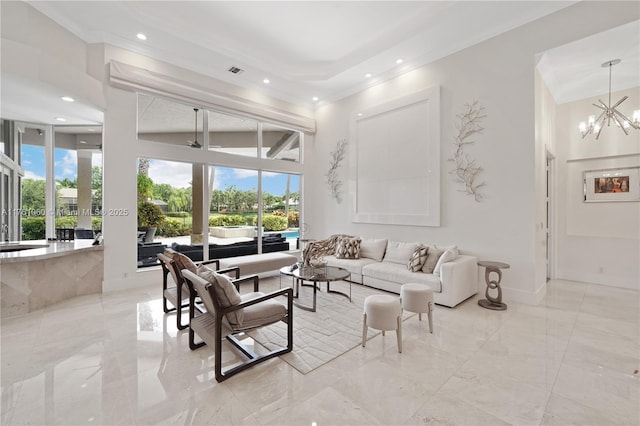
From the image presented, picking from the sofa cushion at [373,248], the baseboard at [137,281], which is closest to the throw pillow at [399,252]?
the sofa cushion at [373,248]

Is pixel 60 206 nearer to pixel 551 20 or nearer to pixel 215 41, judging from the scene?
pixel 215 41

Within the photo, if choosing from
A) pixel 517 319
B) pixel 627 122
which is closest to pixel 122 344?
pixel 517 319

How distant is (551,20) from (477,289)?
4024mm

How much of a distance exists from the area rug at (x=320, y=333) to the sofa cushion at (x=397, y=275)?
25.7 inches

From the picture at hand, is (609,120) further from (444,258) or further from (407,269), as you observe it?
(407,269)

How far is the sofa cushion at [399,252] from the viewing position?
490cm

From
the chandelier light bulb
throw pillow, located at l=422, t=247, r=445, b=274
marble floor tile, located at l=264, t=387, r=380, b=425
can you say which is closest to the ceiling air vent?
throw pillow, located at l=422, t=247, r=445, b=274

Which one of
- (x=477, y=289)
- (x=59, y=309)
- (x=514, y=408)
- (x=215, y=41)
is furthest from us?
(x=215, y=41)

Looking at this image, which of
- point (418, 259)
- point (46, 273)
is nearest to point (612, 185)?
point (418, 259)

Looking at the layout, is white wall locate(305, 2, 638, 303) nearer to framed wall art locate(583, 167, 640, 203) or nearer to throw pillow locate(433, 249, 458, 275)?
throw pillow locate(433, 249, 458, 275)

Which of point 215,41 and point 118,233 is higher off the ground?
point 215,41

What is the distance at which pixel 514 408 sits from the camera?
1.94m

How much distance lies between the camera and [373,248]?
5.47 meters

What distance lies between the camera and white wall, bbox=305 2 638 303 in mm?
3848
